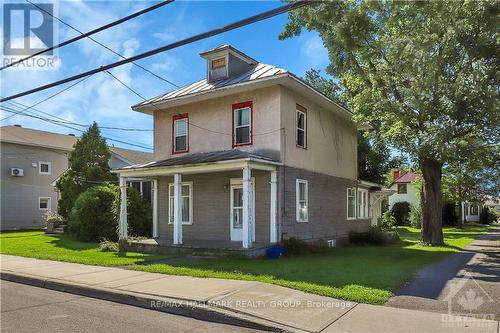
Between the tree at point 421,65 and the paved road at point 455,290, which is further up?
the tree at point 421,65

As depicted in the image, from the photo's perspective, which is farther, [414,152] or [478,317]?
[414,152]

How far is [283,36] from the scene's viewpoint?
2152 cm

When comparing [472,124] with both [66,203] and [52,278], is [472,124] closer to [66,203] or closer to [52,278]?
[52,278]

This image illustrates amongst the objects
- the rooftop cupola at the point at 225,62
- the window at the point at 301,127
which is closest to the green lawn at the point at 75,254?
the window at the point at 301,127

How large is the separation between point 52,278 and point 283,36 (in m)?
15.5

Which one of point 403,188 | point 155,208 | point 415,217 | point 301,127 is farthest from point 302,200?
point 403,188

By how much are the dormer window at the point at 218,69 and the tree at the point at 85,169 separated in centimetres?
1046

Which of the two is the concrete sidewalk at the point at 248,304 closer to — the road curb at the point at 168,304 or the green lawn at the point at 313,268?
the road curb at the point at 168,304

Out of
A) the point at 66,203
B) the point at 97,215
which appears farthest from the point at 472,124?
the point at 66,203

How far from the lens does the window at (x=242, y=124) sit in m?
16.9

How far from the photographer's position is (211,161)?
1512 centimetres

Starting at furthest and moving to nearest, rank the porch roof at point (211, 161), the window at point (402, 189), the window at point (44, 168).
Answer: the window at point (402, 189)
the window at point (44, 168)
the porch roof at point (211, 161)

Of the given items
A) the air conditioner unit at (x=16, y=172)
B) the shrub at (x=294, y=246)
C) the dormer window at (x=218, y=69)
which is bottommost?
the shrub at (x=294, y=246)

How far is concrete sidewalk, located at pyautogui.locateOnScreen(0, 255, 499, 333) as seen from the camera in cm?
677
